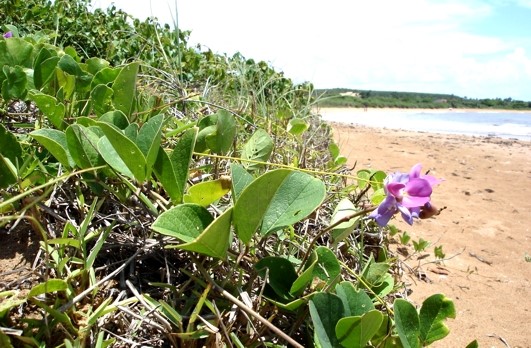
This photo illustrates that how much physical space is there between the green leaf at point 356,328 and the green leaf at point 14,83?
95 centimetres

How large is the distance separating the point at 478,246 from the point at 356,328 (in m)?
2.58

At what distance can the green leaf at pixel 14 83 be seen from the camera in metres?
1.23

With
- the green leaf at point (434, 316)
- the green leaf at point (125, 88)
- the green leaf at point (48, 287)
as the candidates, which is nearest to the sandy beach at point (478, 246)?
the green leaf at point (434, 316)

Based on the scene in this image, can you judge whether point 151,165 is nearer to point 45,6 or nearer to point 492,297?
point 492,297

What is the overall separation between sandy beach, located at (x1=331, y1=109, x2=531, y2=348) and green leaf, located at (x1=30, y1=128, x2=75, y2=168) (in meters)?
0.91

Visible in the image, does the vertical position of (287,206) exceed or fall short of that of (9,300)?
it exceeds it

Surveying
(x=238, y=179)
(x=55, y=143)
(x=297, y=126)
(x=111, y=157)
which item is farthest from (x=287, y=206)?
(x=297, y=126)

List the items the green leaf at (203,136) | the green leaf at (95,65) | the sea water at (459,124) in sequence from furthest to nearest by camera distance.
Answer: the sea water at (459,124), the green leaf at (95,65), the green leaf at (203,136)

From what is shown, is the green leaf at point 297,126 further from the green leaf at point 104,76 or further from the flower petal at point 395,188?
the flower petal at point 395,188

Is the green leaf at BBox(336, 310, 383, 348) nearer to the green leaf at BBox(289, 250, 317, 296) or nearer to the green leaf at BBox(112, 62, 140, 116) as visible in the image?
the green leaf at BBox(289, 250, 317, 296)

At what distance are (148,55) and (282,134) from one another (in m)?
1.14

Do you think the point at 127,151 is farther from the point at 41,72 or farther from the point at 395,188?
the point at 41,72

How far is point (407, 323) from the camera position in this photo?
90 centimetres

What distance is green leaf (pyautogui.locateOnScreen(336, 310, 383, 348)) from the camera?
2.63 feet
